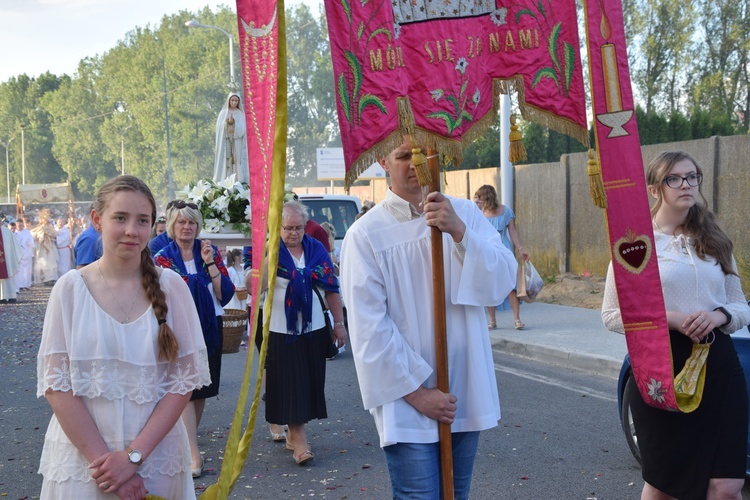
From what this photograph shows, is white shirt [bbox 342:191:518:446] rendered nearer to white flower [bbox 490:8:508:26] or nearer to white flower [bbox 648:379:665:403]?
white flower [bbox 648:379:665:403]

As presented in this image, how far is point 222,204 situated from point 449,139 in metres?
4.59

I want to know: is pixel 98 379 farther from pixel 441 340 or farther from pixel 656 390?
pixel 656 390

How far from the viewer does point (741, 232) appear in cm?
1297

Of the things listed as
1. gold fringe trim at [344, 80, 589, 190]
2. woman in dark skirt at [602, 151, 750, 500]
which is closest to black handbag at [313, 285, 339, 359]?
woman in dark skirt at [602, 151, 750, 500]

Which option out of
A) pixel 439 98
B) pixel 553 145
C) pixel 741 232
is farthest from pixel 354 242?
pixel 553 145

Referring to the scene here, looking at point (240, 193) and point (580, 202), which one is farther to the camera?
point (580, 202)

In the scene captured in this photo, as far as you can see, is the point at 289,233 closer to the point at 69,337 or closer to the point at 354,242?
the point at 354,242

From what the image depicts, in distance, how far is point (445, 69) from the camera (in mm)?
3320

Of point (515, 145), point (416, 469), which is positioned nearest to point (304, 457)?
point (416, 469)

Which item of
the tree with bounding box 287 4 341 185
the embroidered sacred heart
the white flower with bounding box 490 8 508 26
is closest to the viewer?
the embroidered sacred heart

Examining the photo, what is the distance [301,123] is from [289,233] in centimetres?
7104

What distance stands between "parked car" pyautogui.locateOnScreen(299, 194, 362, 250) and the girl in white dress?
10356mm

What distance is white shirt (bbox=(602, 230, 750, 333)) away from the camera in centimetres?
381

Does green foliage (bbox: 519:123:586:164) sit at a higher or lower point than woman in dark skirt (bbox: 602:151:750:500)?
higher
